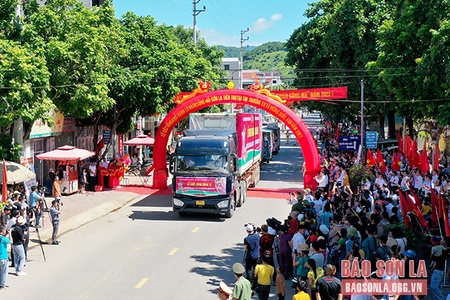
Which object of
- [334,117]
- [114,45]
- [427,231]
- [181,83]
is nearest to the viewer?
[427,231]

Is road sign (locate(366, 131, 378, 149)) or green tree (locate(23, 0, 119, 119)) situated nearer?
green tree (locate(23, 0, 119, 119))

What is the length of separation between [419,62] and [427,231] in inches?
388

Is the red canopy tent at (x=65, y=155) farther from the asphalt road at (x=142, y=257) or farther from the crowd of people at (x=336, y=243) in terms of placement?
the crowd of people at (x=336, y=243)

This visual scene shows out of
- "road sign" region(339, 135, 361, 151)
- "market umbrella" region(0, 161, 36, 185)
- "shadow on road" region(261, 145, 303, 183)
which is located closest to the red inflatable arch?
"road sign" region(339, 135, 361, 151)

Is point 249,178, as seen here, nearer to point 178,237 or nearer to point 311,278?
point 178,237

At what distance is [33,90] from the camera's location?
2248 centimetres

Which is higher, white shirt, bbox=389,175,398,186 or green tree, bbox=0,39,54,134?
green tree, bbox=0,39,54,134

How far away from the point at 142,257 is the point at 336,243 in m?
5.68

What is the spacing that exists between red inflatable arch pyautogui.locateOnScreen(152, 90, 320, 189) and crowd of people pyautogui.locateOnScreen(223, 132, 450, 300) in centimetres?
868

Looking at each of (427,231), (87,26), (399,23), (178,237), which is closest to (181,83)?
(87,26)

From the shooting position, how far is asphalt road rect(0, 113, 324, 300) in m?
14.0

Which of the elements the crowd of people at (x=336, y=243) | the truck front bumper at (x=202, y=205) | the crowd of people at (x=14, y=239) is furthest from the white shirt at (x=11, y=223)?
the truck front bumper at (x=202, y=205)

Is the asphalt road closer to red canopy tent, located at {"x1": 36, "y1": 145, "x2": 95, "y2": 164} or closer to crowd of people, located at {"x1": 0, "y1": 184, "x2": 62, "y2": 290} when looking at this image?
crowd of people, located at {"x1": 0, "y1": 184, "x2": 62, "y2": 290}

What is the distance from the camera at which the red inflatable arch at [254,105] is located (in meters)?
30.0
